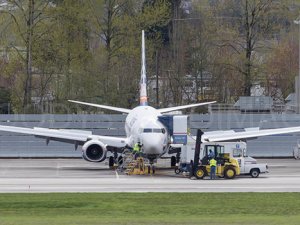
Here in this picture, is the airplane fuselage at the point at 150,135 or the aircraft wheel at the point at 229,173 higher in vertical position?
the airplane fuselage at the point at 150,135

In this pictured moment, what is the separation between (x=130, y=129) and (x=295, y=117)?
2014 centimetres

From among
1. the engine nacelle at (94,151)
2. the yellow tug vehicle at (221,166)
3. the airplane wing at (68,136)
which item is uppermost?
the airplane wing at (68,136)

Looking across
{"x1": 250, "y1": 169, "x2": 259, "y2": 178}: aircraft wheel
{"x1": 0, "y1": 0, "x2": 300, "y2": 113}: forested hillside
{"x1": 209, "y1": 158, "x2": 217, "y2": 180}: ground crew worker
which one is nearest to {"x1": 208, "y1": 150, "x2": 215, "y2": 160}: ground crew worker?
{"x1": 209, "y1": 158, "x2": 217, "y2": 180}: ground crew worker

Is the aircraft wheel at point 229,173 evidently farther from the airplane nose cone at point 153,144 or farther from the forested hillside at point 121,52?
the forested hillside at point 121,52

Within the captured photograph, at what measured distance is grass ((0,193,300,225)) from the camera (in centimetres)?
2920

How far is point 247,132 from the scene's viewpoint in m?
59.4

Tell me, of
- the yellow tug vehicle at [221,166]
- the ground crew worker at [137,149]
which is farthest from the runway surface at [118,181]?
the ground crew worker at [137,149]

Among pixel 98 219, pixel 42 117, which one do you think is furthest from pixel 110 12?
pixel 98 219

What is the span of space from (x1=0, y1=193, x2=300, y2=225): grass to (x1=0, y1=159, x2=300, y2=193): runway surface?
2.99 meters

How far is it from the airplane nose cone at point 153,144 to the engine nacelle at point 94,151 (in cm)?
479

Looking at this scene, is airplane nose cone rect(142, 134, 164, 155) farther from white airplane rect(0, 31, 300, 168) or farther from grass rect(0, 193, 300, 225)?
grass rect(0, 193, 300, 225)

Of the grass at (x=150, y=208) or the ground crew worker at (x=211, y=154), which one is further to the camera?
the ground crew worker at (x=211, y=154)

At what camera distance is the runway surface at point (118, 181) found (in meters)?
41.3

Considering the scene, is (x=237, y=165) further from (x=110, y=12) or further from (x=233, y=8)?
(x=233, y=8)
